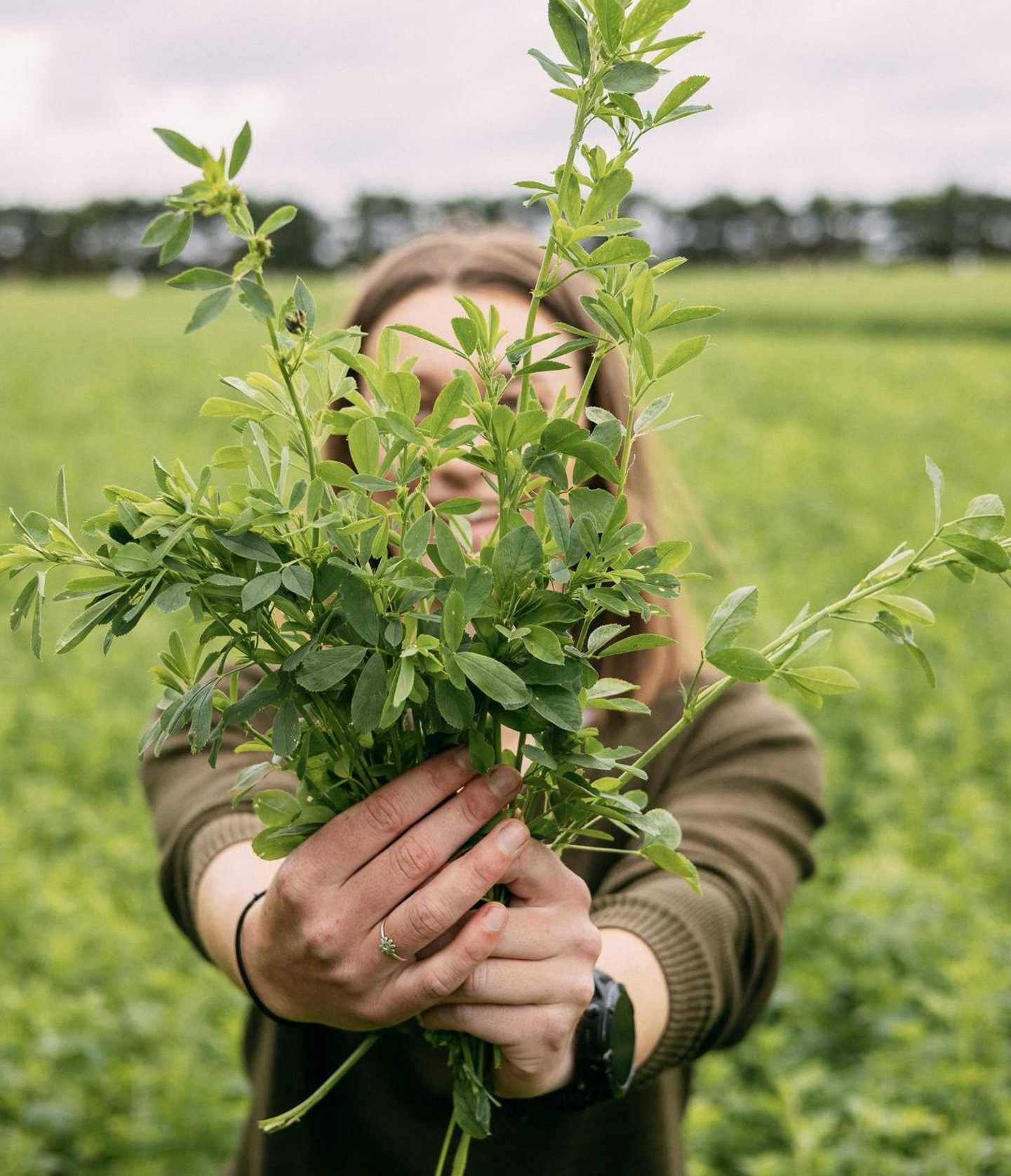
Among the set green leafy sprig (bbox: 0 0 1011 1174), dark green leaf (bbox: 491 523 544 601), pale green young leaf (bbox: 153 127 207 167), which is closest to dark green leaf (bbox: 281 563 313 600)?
green leafy sprig (bbox: 0 0 1011 1174)

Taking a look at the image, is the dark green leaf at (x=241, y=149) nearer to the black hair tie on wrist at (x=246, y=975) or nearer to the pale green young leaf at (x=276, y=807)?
the pale green young leaf at (x=276, y=807)

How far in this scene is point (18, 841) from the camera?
4.00 meters

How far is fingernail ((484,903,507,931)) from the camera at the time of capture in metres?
0.85

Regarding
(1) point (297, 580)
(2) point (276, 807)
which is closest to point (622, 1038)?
(2) point (276, 807)

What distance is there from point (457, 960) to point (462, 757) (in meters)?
0.15

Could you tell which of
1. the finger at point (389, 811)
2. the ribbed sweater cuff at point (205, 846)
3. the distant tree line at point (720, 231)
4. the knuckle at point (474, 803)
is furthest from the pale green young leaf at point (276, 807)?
the distant tree line at point (720, 231)

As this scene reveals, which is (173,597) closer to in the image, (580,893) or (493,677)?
(493,677)

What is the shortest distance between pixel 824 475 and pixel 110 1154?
28.6ft

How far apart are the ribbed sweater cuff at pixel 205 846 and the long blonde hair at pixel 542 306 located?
21.3 inches

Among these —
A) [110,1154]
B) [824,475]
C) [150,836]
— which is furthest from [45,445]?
[110,1154]

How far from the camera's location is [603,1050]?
3.87ft

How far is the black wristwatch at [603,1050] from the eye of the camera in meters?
1.18

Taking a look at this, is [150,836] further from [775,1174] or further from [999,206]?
[999,206]

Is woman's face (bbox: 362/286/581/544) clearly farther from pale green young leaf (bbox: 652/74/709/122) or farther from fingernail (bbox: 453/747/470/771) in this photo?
pale green young leaf (bbox: 652/74/709/122)
